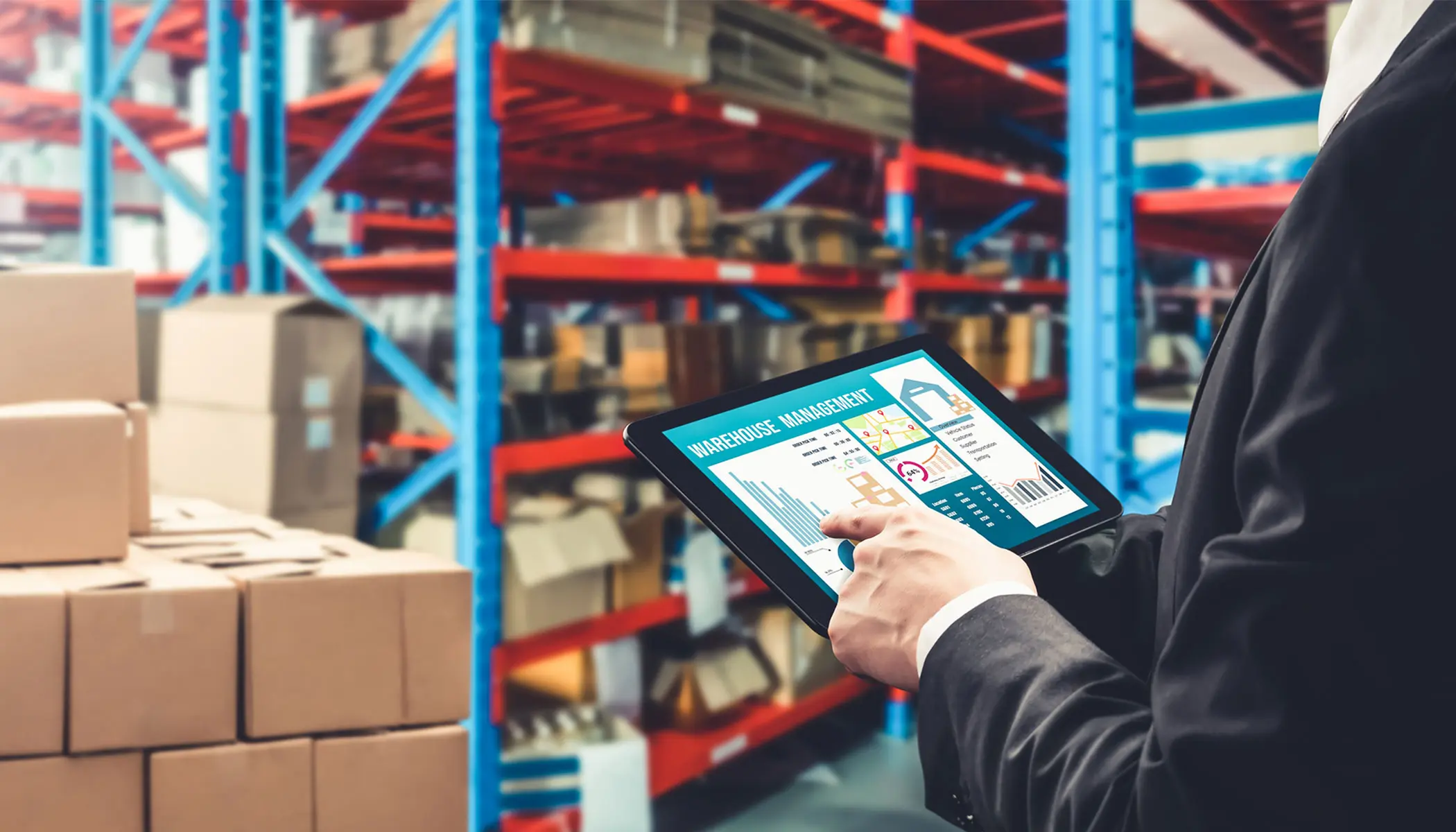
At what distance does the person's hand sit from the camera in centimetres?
76

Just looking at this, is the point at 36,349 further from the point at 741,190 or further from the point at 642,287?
the point at 741,190

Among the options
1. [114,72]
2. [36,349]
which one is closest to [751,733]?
[36,349]

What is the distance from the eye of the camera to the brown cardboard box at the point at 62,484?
1.88 metres

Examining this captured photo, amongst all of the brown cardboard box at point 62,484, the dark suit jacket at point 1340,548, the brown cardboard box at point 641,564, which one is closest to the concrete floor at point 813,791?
the brown cardboard box at point 641,564

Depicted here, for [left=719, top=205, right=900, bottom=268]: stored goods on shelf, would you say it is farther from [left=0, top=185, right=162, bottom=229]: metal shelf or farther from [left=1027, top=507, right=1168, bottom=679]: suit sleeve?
[left=0, top=185, right=162, bottom=229]: metal shelf

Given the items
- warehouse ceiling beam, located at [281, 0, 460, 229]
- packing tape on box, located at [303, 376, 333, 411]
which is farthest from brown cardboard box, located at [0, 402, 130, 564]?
warehouse ceiling beam, located at [281, 0, 460, 229]

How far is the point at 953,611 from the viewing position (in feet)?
2.43

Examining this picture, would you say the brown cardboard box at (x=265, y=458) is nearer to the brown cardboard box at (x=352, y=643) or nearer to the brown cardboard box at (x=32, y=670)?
the brown cardboard box at (x=352, y=643)

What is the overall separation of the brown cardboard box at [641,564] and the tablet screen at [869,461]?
2028mm

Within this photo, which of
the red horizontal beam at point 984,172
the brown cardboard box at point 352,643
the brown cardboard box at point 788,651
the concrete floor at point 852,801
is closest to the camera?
the brown cardboard box at point 352,643

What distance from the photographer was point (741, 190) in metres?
4.70

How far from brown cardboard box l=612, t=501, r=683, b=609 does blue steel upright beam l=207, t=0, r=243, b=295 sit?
4.31 ft

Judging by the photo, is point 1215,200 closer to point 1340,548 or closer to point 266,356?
point 1340,548

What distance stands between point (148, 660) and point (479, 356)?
91 cm
